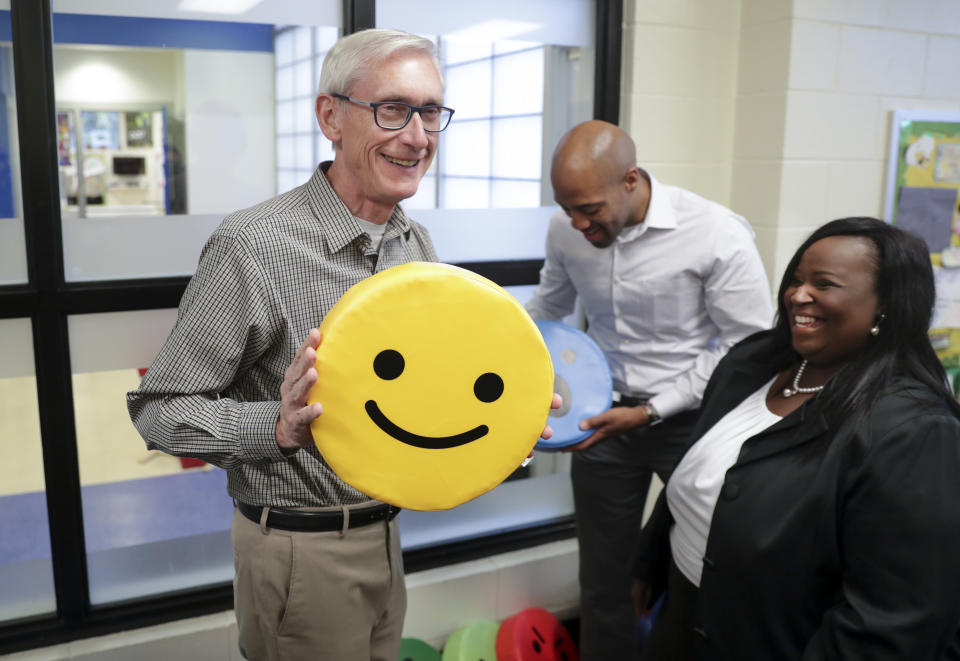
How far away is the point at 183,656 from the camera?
211cm

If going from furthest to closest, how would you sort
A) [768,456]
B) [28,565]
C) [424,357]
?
[28,565] → [768,456] → [424,357]

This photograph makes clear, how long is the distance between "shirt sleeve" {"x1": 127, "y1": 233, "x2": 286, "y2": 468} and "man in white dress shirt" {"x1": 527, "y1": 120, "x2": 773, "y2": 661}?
2.89 feet

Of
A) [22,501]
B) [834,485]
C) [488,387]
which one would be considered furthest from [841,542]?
[22,501]

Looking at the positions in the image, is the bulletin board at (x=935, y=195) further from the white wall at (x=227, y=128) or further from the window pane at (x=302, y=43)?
the white wall at (x=227, y=128)

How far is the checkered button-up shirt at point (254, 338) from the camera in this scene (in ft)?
3.91

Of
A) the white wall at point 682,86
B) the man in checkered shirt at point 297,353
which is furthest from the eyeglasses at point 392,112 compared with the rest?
the white wall at point 682,86

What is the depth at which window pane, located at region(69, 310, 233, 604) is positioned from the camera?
204 centimetres

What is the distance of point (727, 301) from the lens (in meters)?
1.96

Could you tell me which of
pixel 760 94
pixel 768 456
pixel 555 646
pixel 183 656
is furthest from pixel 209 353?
pixel 760 94

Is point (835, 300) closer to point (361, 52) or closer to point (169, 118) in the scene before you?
point (361, 52)

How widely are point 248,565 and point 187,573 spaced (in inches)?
39.9

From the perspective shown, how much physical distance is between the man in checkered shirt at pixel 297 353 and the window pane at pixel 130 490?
0.86 metres

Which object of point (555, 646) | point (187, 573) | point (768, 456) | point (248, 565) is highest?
point (768, 456)

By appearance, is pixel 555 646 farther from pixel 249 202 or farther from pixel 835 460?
pixel 249 202
